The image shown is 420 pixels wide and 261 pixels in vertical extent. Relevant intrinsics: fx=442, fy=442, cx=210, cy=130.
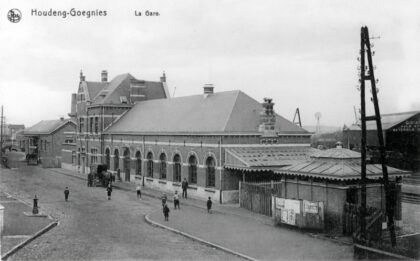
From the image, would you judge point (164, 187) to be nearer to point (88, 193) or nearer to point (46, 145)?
point (88, 193)

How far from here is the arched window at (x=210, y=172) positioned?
31500 millimetres

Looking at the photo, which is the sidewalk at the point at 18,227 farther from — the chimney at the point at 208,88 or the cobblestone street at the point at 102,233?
the chimney at the point at 208,88

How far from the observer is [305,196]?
868 inches

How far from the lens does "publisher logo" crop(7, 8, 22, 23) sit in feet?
53.8

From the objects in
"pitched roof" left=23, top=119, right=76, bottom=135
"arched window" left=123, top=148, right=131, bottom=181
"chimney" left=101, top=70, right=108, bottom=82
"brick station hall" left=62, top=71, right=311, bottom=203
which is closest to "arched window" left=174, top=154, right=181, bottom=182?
"brick station hall" left=62, top=71, right=311, bottom=203

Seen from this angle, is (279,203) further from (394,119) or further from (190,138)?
(394,119)

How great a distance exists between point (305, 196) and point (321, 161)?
1922 millimetres

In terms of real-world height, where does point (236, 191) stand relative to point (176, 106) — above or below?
below

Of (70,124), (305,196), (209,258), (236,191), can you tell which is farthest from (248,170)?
(70,124)

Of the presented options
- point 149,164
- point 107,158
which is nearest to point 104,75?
point 107,158

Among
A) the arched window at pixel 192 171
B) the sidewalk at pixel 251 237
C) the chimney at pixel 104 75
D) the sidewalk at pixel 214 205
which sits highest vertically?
the chimney at pixel 104 75

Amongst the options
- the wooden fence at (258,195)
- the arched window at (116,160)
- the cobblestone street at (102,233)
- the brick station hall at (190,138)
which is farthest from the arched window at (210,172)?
the arched window at (116,160)

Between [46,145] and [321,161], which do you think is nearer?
[321,161]

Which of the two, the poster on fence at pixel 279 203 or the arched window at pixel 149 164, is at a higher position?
the arched window at pixel 149 164
